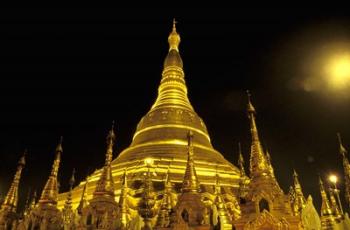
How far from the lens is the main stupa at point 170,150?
24578 mm

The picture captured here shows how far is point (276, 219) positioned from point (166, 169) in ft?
54.0

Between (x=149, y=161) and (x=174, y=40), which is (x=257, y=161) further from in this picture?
(x=174, y=40)

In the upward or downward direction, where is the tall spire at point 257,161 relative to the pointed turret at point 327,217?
upward

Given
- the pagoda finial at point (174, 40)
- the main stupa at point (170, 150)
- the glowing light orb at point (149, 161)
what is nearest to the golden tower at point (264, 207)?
the main stupa at point (170, 150)

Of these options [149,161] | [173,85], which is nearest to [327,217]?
[149,161]

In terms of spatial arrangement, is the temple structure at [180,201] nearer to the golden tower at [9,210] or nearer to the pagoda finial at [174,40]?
the golden tower at [9,210]

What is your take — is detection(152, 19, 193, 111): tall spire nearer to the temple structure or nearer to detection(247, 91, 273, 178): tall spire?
the temple structure

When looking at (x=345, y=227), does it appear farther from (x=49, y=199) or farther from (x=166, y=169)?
(x=166, y=169)

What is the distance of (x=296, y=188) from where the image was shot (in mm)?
18750

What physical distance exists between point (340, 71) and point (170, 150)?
17603mm

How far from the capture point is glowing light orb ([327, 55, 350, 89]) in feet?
38.3

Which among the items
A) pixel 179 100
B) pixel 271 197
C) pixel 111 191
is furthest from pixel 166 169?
pixel 271 197

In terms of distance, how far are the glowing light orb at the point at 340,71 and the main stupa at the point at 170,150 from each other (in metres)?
8.74

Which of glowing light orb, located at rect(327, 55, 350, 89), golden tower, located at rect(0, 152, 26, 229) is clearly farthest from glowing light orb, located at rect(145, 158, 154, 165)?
glowing light orb, located at rect(327, 55, 350, 89)
